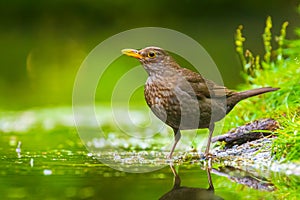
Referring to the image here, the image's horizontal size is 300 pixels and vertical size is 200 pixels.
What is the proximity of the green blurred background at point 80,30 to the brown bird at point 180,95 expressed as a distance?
6768 millimetres

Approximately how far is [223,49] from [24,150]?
44.1 ft

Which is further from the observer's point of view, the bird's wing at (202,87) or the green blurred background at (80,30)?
the green blurred background at (80,30)

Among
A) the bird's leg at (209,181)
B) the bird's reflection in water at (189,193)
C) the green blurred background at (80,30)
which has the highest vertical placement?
the green blurred background at (80,30)

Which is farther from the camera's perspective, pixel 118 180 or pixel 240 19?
pixel 240 19

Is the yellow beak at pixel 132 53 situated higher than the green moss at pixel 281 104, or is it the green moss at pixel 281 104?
the yellow beak at pixel 132 53

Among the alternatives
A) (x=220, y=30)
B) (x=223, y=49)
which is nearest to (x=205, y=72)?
(x=223, y=49)

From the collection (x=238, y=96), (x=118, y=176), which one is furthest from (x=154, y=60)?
(x=118, y=176)

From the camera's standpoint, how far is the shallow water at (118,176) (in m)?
4.91

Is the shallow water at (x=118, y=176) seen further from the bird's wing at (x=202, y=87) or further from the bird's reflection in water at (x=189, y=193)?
the bird's wing at (x=202, y=87)

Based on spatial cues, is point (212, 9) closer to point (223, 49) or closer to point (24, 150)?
point (223, 49)

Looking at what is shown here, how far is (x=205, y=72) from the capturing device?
8828 millimetres

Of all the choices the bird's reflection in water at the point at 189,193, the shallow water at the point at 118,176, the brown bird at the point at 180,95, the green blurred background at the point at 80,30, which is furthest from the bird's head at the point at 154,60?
the green blurred background at the point at 80,30

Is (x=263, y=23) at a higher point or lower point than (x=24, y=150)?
higher

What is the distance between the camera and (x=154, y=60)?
6.85 meters
